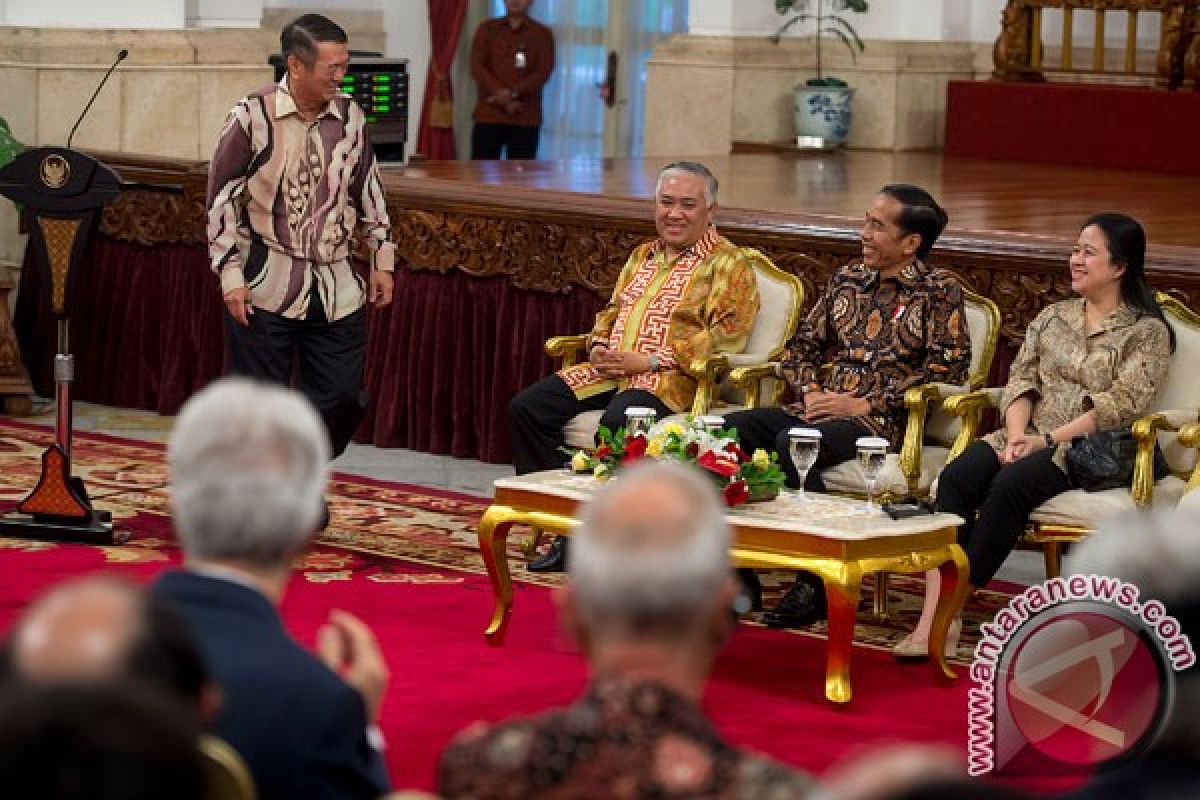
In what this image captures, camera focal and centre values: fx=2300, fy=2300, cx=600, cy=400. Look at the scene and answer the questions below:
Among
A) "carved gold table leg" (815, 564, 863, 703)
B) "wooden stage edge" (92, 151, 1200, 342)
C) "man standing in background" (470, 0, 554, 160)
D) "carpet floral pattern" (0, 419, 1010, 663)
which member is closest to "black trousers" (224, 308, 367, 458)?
"carpet floral pattern" (0, 419, 1010, 663)

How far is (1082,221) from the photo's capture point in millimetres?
8422

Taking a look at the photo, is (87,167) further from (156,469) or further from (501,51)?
(501,51)

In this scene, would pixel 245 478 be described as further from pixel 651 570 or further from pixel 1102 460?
pixel 1102 460

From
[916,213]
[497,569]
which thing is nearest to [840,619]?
[497,569]

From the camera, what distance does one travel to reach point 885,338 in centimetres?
632

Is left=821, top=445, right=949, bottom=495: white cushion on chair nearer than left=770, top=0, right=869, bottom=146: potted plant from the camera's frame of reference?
Yes

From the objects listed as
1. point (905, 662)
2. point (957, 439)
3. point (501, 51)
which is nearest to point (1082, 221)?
point (957, 439)

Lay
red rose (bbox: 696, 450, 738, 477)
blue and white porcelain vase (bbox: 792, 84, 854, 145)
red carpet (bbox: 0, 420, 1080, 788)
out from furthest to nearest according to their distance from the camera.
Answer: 1. blue and white porcelain vase (bbox: 792, 84, 854, 145)
2. red rose (bbox: 696, 450, 738, 477)
3. red carpet (bbox: 0, 420, 1080, 788)

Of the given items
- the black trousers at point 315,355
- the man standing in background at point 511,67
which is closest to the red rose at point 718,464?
the black trousers at point 315,355

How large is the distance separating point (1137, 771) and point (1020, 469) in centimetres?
361

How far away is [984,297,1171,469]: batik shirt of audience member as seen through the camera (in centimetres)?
585

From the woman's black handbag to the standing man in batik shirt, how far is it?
6.85 feet

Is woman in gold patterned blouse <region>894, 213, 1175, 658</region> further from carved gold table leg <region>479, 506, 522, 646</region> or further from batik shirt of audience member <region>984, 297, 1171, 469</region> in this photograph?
carved gold table leg <region>479, 506, 522, 646</region>

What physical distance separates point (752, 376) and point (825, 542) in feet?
4.69
